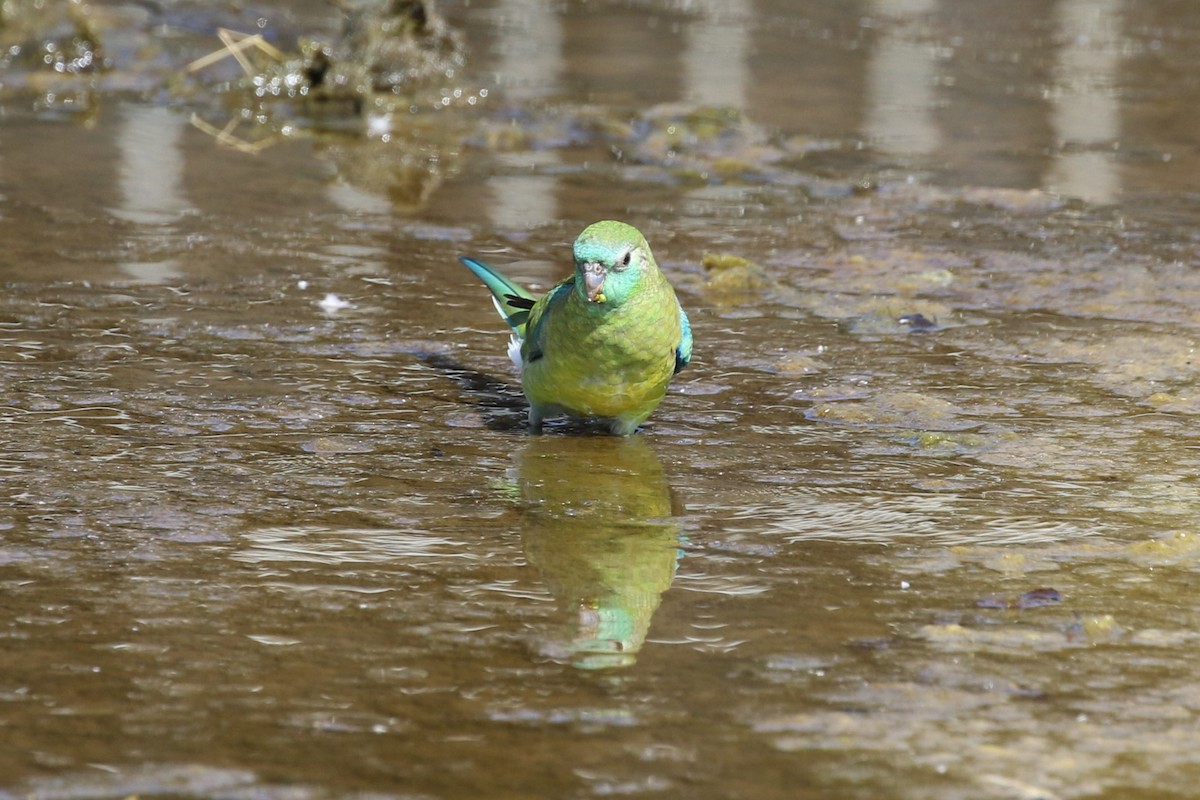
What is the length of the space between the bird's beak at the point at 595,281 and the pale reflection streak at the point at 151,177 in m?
2.57

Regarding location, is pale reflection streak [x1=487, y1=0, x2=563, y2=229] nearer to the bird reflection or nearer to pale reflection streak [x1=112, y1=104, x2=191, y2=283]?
pale reflection streak [x1=112, y1=104, x2=191, y2=283]

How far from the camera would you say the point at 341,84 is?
9.52 meters

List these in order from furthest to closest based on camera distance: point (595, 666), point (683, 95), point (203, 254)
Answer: point (683, 95) < point (203, 254) < point (595, 666)

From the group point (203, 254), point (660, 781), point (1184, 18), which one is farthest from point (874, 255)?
point (1184, 18)

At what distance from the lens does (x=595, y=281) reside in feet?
13.3

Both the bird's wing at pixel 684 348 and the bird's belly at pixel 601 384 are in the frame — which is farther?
the bird's wing at pixel 684 348

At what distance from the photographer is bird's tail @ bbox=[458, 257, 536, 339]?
4891 mm

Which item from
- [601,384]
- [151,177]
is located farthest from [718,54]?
[601,384]

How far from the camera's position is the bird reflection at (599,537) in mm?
3199

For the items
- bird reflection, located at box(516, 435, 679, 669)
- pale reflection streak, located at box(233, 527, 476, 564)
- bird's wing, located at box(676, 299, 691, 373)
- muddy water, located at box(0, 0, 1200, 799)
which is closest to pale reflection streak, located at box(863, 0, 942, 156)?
muddy water, located at box(0, 0, 1200, 799)

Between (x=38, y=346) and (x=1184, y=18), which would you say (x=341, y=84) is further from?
(x=1184, y=18)

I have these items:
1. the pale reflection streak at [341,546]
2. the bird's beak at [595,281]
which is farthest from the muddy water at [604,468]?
the bird's beak at [595,281]

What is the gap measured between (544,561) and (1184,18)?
10076 mm

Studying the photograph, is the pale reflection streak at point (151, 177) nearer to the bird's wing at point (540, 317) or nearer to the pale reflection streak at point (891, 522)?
the bird's wing at point (540, 317)
